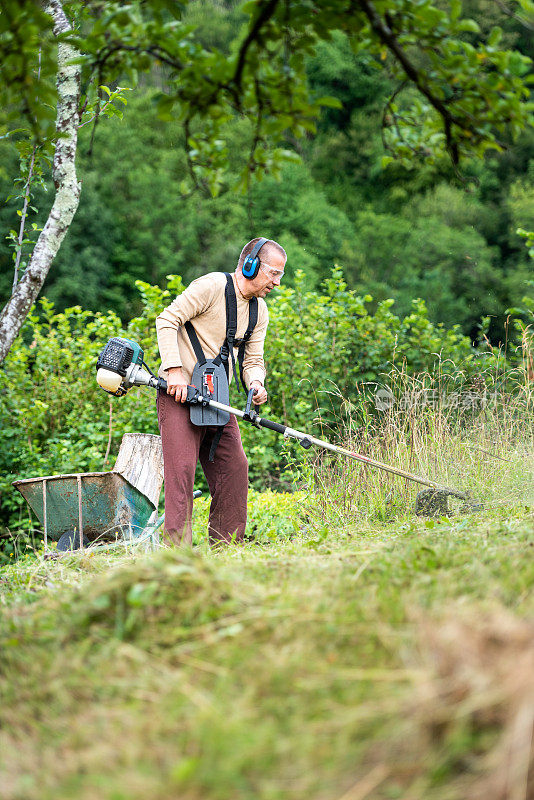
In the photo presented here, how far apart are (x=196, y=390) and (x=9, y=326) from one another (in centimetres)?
139

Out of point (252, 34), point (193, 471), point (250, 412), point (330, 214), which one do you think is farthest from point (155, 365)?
point (330, 214)

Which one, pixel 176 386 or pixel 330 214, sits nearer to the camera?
pixel 176 386

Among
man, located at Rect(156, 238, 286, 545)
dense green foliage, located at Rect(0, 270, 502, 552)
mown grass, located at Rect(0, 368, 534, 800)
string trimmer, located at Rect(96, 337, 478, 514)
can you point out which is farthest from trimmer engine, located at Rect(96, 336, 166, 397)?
dense green foliage, located at Rect(0, 270, 502, 552)

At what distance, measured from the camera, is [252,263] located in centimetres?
448

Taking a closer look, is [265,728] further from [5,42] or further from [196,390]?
[196,390]

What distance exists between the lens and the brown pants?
4.48 metres

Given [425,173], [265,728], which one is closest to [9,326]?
[265,728]

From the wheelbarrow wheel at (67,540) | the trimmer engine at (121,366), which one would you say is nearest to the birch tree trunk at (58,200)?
the trimmer engine at (121,366)

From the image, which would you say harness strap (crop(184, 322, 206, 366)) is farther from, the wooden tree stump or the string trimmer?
the wooden tree stump

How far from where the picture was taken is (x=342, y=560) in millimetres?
2975

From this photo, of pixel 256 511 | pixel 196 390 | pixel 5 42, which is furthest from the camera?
pixel 256 511

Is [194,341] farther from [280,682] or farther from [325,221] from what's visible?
[325,221]

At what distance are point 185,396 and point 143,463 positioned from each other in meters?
1.69

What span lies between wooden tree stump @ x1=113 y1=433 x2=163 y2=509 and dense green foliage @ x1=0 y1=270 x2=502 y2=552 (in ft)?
4.46
